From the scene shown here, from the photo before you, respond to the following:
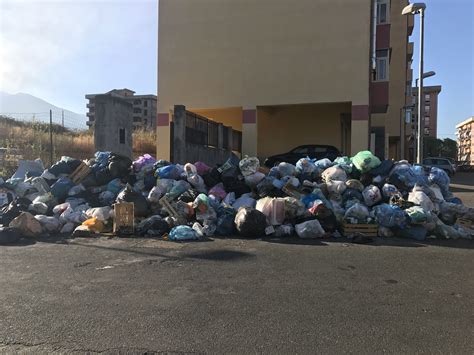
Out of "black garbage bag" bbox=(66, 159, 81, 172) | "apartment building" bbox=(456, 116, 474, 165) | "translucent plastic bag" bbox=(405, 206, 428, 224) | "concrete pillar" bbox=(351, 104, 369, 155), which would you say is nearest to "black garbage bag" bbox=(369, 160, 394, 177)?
"translucent plastic bag" bbox=(405, 206, 428, 224)

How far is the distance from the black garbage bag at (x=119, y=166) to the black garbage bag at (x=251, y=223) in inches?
144

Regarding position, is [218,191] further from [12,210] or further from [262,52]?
[262,52]

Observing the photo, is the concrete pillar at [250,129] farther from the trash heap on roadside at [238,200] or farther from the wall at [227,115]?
the trash heap on roadside at [238,200]

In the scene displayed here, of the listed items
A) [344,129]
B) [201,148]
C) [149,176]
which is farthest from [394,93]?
[149,176]

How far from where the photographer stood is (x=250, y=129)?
2120 cm

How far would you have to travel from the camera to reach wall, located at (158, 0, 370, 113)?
1970 cm

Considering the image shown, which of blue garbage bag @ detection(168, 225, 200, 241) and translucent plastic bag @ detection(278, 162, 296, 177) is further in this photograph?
translucent plastic bag @ detection(278, 162, 296, 177)

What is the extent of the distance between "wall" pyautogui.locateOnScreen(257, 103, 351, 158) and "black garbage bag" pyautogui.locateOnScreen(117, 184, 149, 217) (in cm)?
1361

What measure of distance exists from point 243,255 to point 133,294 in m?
2.19

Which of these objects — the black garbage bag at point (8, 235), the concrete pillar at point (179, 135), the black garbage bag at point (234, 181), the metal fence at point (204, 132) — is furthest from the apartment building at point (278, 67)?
the black garbage bag at point (8, 235)

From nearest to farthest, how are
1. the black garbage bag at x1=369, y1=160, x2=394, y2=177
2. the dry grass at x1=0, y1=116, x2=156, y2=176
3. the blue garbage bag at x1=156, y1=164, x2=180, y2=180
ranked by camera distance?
the black garbage bag at x1=369, y1=160, x2=394, y2=177 → the blue garbage bag at x1=156, y1=164, x2=180, y2=180 → the dry grass at x1=0, y1=116, x2=156, y2=176

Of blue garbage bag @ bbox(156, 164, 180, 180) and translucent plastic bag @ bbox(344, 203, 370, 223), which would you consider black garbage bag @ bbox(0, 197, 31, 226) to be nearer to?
blue garbage bag @ bbox(156, 164, 180, 180)

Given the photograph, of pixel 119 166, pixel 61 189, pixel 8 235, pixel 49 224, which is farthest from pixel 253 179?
pixel 8 235

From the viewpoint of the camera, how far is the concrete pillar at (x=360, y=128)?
19.3 meters
